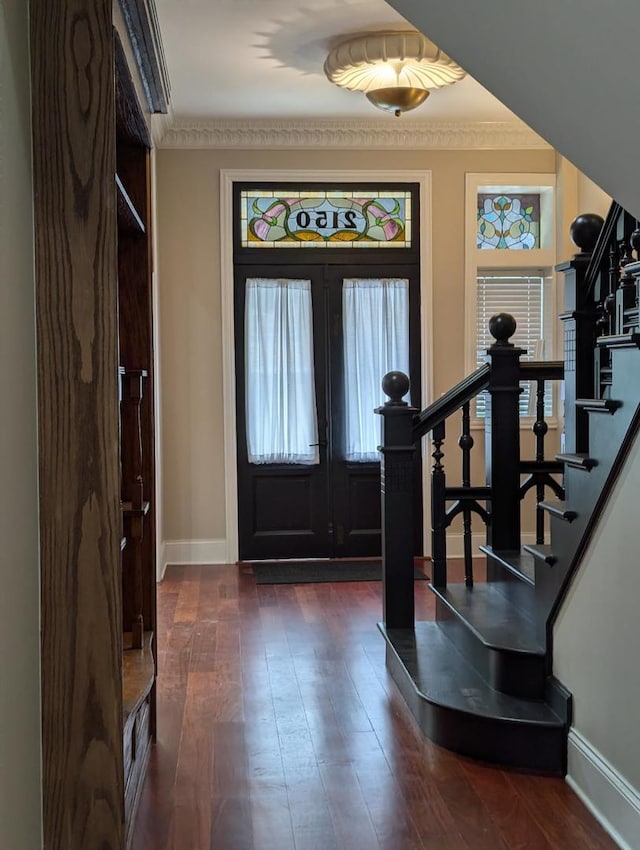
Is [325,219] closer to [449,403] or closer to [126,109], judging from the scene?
[449,403]

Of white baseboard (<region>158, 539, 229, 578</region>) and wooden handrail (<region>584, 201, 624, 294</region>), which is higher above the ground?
wooden handrail (<region>584, 201, 624, 294</region>)

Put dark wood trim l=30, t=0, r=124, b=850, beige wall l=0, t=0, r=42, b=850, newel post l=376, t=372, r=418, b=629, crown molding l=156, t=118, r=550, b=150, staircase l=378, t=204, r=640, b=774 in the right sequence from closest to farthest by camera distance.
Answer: beige wall l=0, t=0, r=42, b=850
dark wood trim l=30, t=0, r=124, b=850
staircase l=378, t=204, r=640, b=774
newel post l=376, t=372, r=418, b=629
crown molding l=156, t=118, r=550, b=150

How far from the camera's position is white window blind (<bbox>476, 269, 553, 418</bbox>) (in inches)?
265

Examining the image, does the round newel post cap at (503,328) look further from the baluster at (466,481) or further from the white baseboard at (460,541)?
the white baseboard at (460,541)

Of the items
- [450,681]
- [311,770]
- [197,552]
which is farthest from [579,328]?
[197,552]

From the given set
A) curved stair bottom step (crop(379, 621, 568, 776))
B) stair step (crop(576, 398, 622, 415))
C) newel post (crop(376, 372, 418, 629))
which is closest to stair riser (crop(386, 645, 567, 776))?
curved stair bottom step (crop(379, 621, 568, 776))

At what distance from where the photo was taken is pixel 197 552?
21.6 feet

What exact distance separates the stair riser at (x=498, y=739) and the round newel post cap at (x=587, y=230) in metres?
1.63

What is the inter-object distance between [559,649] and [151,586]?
4.79 feet

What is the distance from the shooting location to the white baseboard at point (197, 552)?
656cm

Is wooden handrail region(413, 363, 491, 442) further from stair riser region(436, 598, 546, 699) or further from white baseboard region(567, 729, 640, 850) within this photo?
white baseboard region(567, 729, 640, 850)

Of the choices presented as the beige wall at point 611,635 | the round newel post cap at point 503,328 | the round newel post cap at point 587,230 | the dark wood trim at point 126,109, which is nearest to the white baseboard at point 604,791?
the beige wall at point 611,635

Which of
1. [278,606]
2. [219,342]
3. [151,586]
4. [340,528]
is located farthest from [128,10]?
[340,528]

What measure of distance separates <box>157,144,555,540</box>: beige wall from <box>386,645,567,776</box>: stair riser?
3.51m
